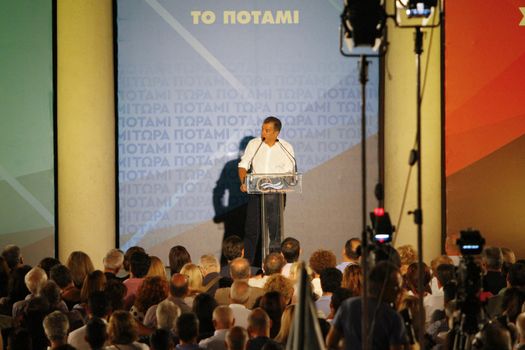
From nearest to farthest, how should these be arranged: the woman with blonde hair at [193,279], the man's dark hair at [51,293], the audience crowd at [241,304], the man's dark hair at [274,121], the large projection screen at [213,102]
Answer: the audience crowd at [241,304] < the man's dark hair at [51,293] < the woman with blonde hair at [193,279] < the man's dark hair at [274,121] < the large projection screen at [213,102]

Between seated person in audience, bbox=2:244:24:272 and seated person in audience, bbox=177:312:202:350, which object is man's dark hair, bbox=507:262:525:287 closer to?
seated person in audience, bbox=177:312:202:350

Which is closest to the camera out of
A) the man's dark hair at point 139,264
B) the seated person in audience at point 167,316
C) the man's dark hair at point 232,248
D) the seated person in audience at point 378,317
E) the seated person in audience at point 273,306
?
the seated person in audience at point 378,317

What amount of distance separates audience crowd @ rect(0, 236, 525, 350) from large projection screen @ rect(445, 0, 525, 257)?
9.10ft

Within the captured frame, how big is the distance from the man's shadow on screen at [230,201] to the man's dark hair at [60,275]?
420cm

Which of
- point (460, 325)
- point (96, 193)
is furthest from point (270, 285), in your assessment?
point (96, 193)

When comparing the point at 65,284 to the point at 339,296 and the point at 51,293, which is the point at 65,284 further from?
the point at 339,296

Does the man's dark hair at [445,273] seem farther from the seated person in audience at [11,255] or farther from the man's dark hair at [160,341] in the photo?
the seated person in audience at [11,255]

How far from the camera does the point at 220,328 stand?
6.46 meters

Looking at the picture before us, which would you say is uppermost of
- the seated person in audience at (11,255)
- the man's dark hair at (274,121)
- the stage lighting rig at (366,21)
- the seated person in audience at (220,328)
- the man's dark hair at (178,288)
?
the stage lighting rig at (366,21)

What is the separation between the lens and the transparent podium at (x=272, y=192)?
973 centimetres

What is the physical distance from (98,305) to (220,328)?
0.97 m

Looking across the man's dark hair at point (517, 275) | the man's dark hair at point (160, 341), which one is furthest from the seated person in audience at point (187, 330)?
the man's dark hair at point (517, 275)

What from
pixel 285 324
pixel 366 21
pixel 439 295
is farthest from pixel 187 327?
pixel 439 295

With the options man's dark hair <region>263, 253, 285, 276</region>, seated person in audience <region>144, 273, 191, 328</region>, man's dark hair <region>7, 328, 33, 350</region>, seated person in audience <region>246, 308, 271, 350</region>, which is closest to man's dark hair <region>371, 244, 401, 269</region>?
seated person in audience <region>246, 308, 271, 350</region>
